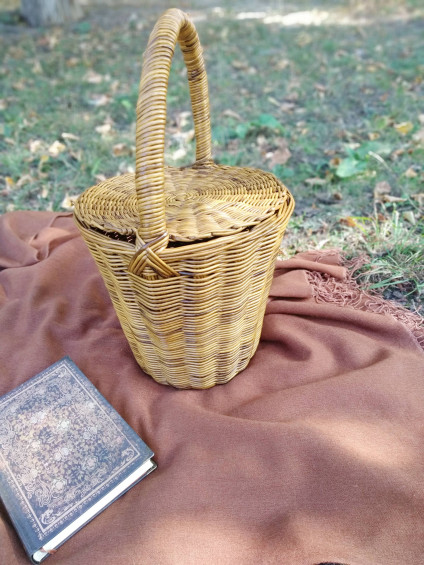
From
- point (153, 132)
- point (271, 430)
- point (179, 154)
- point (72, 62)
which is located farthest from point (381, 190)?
point (72, 62)

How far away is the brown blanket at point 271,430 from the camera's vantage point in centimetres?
94

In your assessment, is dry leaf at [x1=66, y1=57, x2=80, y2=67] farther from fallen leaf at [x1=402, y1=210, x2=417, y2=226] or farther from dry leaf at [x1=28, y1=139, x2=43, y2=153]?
fallen leaf at [x1=402, y1=210, x2=417, y2=226]

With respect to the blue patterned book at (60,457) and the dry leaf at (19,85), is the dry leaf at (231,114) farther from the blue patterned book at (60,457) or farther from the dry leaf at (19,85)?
the blue patterned book at (60,457)

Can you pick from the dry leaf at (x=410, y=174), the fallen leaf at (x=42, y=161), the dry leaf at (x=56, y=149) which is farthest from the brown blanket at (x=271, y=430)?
the dry leaf at (x=56, y=149)

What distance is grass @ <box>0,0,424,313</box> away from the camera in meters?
1.89

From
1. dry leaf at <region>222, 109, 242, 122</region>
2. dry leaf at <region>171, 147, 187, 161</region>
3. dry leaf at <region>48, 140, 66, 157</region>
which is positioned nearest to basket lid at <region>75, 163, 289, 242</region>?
dry leaf at <region>171, 147, 187, 161</region>

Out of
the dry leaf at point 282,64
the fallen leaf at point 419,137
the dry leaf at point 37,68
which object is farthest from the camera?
the dry leaf at point 37,68

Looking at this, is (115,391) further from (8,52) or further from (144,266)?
(8,52)

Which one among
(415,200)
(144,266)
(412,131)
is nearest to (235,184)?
(144,266)

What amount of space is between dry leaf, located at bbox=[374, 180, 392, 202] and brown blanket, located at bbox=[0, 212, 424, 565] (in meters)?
0.60

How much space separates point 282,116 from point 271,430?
2.29 m

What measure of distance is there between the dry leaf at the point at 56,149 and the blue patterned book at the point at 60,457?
1584 millimetres

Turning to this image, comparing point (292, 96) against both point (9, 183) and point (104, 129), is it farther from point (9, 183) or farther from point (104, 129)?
point (9, 183)

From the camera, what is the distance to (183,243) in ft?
3.07
